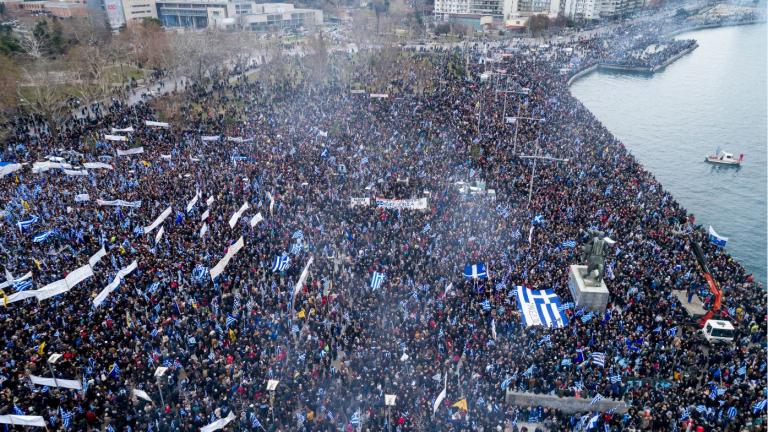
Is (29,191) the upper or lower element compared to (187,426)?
upper

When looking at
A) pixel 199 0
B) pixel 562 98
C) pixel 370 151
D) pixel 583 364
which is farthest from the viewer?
pixel 199 0

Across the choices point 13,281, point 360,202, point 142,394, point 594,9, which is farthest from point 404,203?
point 594,9

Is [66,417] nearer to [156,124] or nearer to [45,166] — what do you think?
[45,166]

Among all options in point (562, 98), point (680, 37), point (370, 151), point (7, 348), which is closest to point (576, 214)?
point (370, 151)

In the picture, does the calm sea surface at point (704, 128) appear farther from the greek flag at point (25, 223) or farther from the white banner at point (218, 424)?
the greek flag at point (25, 223)

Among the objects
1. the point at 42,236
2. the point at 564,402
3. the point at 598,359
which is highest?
the point at 42,236

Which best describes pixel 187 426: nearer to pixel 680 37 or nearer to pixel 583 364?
pixel 583 364

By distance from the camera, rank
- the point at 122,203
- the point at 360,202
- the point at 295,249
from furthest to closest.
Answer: the point at 360,202 → the point at 122,203 → the point at 295,249
